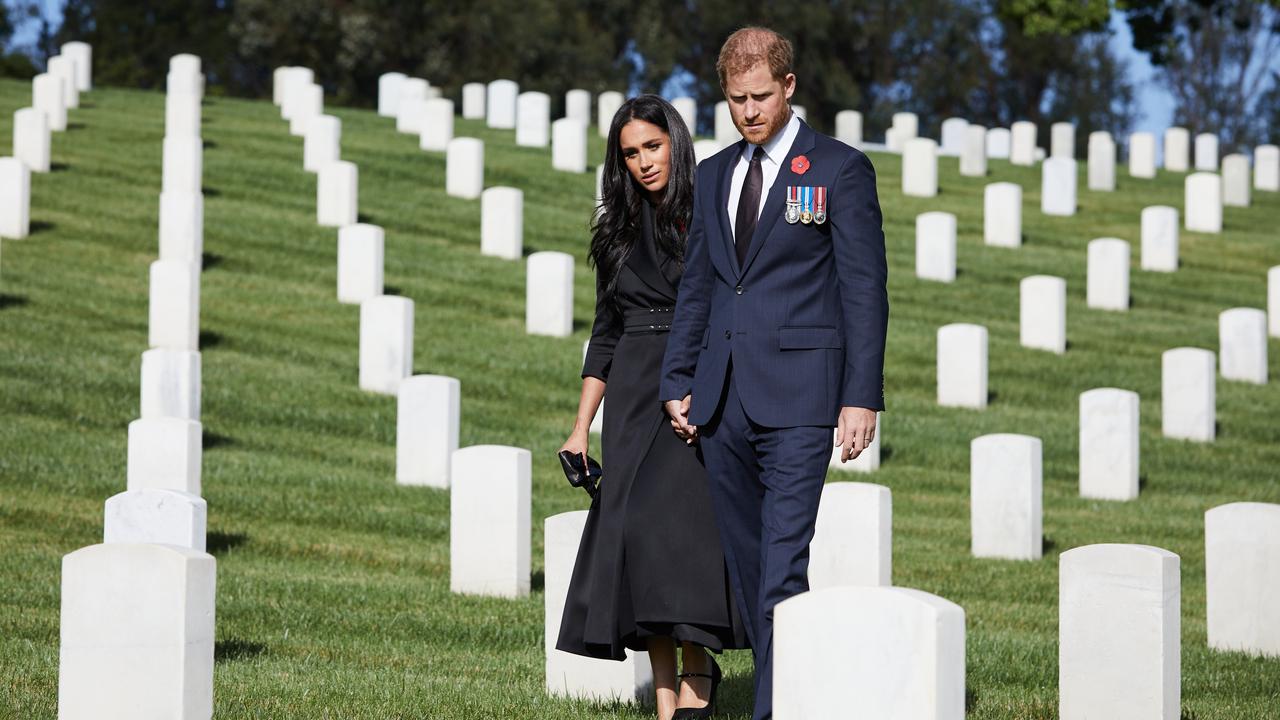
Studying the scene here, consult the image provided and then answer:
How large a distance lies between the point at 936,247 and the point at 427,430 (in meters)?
9.59

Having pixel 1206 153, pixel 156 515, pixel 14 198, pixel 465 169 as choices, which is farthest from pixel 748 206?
pixel 1206 153

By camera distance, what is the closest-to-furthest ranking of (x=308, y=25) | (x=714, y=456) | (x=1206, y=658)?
(x=714, y=456), (x=1206, y=658), (x=308, y=25)

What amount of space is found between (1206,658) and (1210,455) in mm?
6485

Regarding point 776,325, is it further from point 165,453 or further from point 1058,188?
point 1058,188

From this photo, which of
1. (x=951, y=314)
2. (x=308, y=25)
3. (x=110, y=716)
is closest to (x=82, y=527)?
(x=110, y=716)

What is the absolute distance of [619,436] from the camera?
546cm

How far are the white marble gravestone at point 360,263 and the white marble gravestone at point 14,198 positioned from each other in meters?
3.49

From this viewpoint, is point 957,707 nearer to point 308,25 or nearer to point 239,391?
point 239,391

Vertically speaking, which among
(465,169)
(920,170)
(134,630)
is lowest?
(134,630)

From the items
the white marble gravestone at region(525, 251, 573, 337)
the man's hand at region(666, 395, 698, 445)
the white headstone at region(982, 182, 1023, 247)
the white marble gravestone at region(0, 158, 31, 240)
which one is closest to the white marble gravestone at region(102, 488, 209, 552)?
the man's hand at region(666, 395, 698, 445)

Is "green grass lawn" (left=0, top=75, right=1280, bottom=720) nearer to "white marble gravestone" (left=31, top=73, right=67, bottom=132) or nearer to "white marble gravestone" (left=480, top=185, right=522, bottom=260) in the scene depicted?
"white marble gravestone" (left=480, top=185, right=522, bottom=260)

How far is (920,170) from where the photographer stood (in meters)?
24.7

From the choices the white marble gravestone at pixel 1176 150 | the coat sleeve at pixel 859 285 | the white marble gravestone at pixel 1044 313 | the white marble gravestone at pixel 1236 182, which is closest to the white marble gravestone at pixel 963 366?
the white marble gravestone at pixel 1044 313

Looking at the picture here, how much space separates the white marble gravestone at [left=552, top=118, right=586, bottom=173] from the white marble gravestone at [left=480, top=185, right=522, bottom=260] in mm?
5962
